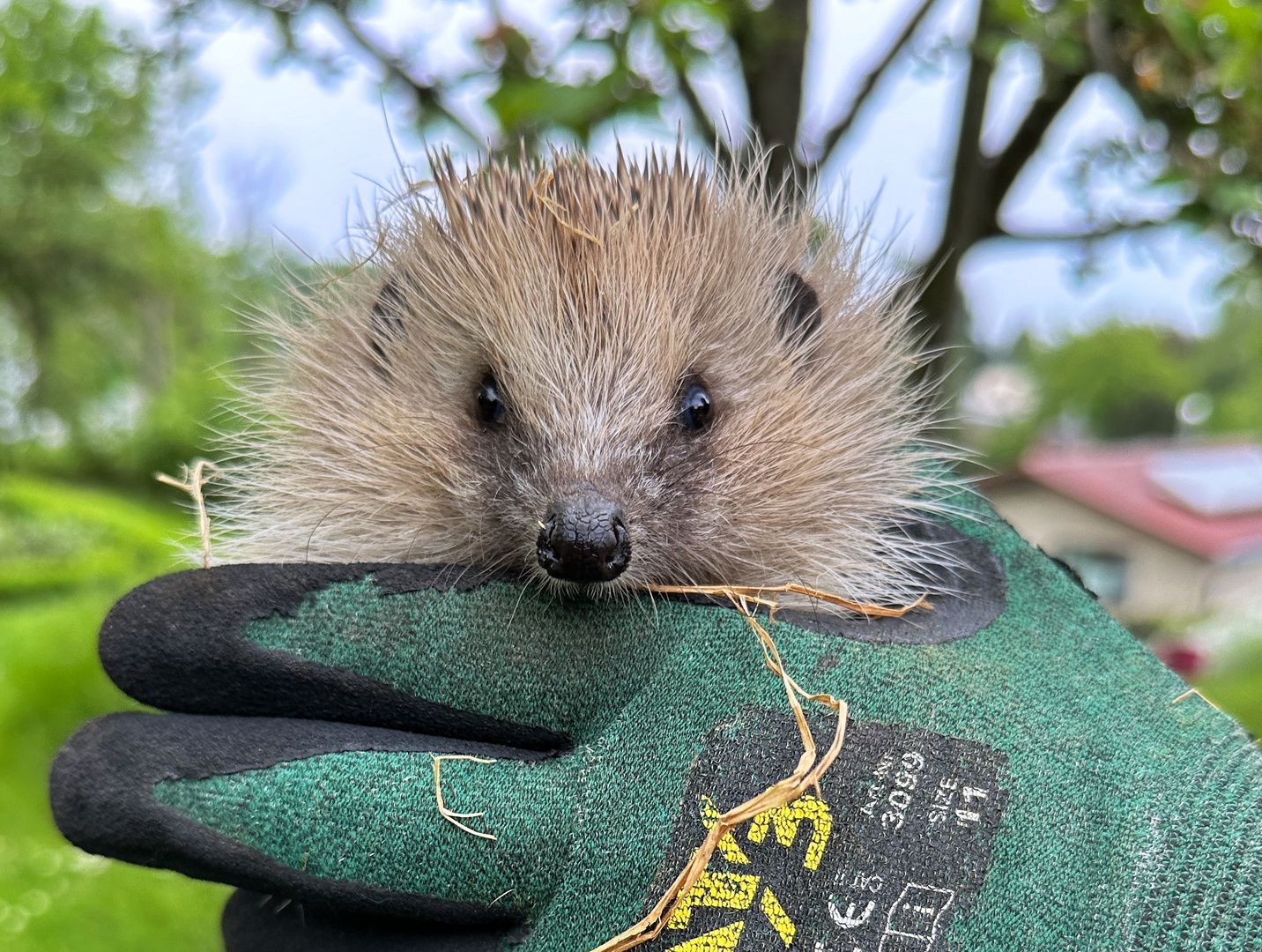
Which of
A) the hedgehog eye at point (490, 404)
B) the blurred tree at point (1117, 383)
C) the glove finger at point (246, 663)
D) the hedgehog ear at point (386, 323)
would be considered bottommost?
the blurred tree at point (1117, 383)

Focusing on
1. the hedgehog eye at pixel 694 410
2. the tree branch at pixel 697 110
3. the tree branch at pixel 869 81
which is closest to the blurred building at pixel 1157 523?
the tree branch at pixel 869 81

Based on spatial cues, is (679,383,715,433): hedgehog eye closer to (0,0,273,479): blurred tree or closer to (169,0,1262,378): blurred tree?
(169,0,1262,378): blurred tree

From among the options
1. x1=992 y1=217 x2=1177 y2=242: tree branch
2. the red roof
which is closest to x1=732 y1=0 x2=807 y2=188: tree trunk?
x1=992 y1=217 x2=1177 y2=242: tree branch

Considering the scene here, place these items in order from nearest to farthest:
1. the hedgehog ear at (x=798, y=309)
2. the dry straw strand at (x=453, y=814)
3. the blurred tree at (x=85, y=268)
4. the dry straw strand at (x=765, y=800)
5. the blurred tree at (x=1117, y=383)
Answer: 1. the dry straw strand at (x=765, y=800)
2. the dry straw strand at (x=453, y=814)
3. the hedgehog ear at (x=798, y=309)
4. the blurred tree at (x=85, y=268)
5. the blurred tree at (x=1117, y=383)

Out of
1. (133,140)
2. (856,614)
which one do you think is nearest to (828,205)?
(856,614)

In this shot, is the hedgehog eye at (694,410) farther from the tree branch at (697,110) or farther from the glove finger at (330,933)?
the tree branch at (697,110)

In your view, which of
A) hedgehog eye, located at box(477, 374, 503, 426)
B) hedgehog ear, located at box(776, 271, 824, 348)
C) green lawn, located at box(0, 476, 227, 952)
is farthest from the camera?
green lawn, located at box(0, 476, 227, 952)

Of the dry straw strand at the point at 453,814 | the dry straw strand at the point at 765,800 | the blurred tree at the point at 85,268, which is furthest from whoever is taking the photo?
the blurred tree at the point at 85,268
